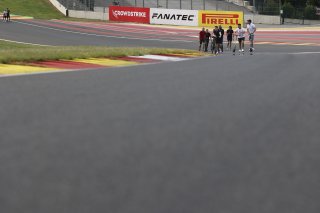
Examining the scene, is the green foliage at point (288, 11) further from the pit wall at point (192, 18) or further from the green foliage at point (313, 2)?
the green foliage at point (313, 2)

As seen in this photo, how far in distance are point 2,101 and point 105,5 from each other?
5516 cm

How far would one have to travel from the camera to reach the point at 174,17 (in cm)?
4953

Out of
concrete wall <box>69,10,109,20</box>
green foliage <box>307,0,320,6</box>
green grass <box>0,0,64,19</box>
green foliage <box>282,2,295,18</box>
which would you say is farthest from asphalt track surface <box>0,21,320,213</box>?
green foliage <box>307,0,320,6</box>

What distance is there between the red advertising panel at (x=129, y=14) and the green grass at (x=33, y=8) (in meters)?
7.44

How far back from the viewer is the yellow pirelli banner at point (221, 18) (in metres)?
44.3

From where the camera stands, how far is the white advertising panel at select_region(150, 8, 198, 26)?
4816cm

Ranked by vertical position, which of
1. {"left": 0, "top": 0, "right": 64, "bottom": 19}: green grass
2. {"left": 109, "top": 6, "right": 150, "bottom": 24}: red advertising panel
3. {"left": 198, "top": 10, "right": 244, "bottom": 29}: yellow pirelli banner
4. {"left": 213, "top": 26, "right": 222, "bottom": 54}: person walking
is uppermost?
{"left": 0, "top": 0, "right": 64, "bottom": 19}: green grass

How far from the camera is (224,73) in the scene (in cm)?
1261

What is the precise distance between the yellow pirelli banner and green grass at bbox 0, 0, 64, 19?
19891 mm

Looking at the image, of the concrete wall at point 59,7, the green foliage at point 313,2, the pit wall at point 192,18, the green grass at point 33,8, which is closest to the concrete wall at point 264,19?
the pit wall at point 192,18


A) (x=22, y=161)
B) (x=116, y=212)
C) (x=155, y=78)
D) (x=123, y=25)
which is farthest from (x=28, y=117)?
(x=123, y=25)

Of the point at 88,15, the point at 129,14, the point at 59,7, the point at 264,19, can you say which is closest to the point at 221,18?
the point at 264,19

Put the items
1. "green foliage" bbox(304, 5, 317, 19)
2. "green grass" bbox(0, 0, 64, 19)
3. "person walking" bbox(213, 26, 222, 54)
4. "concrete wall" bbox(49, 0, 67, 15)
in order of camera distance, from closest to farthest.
Result: "person walking" bbox(213, 26, 222, 54)
"green foliage" bbox(304, 5, 317, 19)
"green grass" bbox(0, 0, 64, 19)
"concrete wall" bbox(49, 0, 67, 15)

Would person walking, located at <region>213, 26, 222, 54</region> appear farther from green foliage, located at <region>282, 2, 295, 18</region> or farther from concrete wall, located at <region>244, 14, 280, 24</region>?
green foliage, located at <region>282, 2, 295, 18</region>
